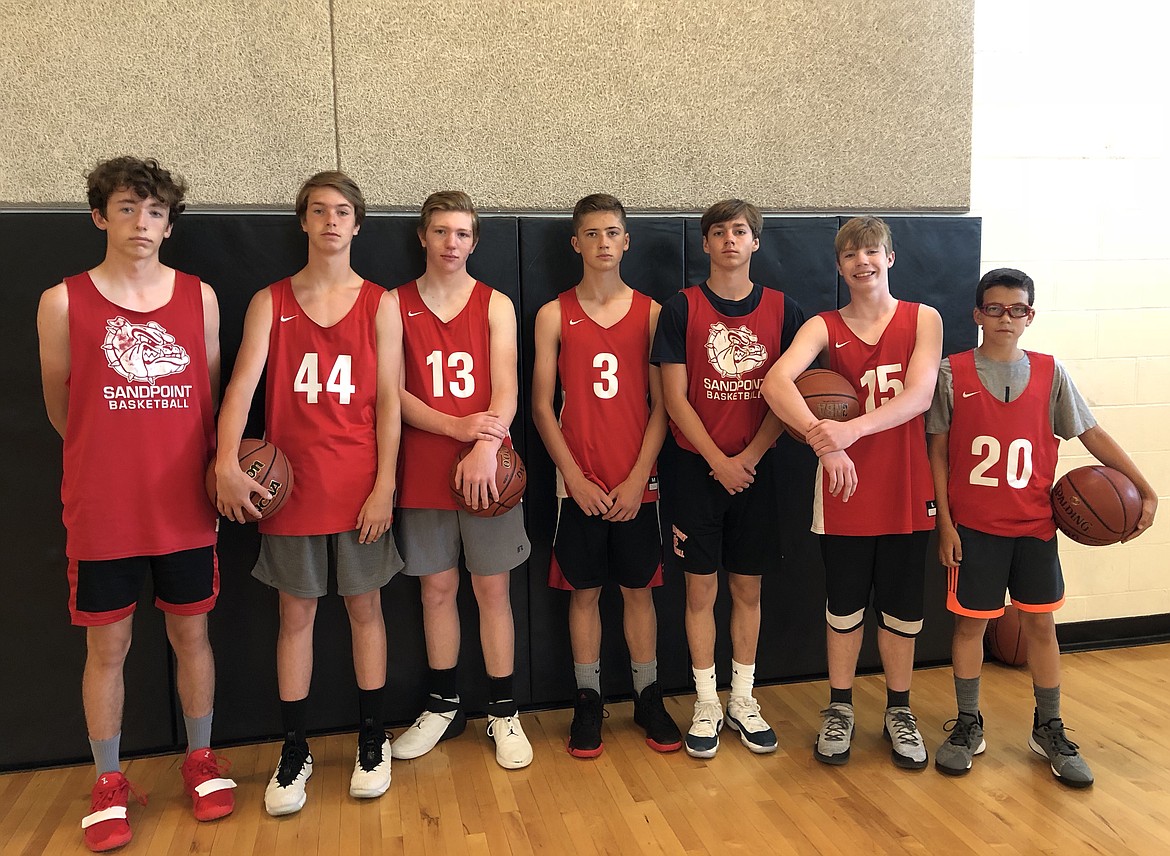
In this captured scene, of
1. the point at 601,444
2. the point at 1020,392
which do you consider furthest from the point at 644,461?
the point at 1020,392

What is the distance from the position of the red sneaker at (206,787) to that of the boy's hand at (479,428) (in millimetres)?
1164

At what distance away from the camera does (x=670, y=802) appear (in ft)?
7.83

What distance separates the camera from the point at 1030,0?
3.35 meters

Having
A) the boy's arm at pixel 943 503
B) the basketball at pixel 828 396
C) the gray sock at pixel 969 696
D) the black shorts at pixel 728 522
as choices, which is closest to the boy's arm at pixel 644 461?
the black shorts at pixel 728 522

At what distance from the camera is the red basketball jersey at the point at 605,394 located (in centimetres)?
270

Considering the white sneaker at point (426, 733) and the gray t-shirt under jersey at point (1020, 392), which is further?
the white sneaker at point (426, 733)

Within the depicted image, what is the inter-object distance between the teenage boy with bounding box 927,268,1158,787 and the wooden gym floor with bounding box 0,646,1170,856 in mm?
168

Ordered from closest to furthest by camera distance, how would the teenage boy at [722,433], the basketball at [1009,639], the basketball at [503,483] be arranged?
the basketball at [503,483] < the teenage boy at [722,433] < the basketball at [1009,639]

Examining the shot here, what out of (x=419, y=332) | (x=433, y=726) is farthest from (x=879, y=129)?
(x=433, y=726)

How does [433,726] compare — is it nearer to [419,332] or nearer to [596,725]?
[596,725]

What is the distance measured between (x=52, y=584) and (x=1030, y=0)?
4.05 meters

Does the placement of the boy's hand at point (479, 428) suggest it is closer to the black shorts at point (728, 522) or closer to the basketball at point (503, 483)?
the basketball at point (503, 483)

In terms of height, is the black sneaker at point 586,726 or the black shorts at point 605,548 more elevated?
the black shorts at point 605,548

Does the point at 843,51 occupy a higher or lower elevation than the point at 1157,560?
higher
